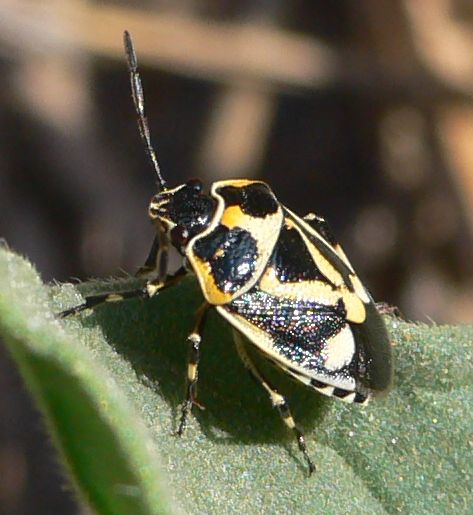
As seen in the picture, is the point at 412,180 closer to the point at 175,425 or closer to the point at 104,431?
the point at 175,425

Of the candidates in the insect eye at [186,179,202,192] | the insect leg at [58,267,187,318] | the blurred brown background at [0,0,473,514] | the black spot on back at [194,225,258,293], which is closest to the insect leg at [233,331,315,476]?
the black spot on back at [194,225,258,293]

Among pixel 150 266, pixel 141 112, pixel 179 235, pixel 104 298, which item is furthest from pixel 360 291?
pixel 141 112

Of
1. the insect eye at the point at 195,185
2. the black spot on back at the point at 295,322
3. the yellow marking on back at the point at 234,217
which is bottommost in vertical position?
the black spot on back at the point at 295,322

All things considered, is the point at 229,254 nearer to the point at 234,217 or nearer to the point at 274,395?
the point at 234,217

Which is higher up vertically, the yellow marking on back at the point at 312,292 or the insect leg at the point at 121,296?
the yellow marking on back at the point at 312,292

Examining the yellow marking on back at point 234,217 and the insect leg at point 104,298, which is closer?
the insect leg at point 104,298

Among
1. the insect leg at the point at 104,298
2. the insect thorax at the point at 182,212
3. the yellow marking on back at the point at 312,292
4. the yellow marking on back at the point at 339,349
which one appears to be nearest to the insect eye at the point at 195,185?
the insect thorax at the point at 182,212

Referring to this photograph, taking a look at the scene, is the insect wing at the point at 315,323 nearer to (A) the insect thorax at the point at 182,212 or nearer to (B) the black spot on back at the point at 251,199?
(B) the black spot on back at the point at 251,199

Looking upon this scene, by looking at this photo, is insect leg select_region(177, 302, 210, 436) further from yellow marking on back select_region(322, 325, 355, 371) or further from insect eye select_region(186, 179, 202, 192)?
insect eye select_region(186, 179, 202, 192)
